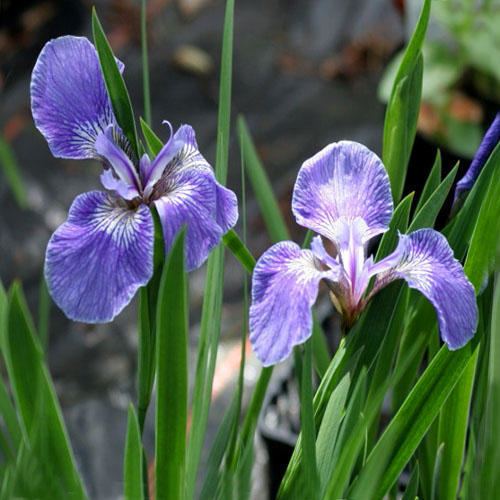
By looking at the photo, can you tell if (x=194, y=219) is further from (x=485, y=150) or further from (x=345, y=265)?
(x=485, y=150)

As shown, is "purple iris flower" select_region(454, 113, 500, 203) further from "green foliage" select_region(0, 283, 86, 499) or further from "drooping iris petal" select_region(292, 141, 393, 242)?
"green foliage" select_region(0, 283, 86, 499)

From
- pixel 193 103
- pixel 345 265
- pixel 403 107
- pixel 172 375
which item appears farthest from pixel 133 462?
pixel 193 103

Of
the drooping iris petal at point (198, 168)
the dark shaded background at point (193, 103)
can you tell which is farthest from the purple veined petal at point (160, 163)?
the dark shaded background at point (193, 103)

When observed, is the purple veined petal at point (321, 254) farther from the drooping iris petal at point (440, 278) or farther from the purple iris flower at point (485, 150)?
the purple iris flower at point (485, 150)

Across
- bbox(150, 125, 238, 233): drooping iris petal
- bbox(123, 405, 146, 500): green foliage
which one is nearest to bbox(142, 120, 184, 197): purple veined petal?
bbox(150, 125, 238, 233): drooping iris petal

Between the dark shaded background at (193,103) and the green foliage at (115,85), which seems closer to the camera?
the green foliage at (115,85)

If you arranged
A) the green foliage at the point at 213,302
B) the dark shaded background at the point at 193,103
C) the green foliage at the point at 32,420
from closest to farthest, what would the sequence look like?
the green foliage at the point at 32,420
the green foliage at the point at 213,302
the dark shaded background at the point at 193,103

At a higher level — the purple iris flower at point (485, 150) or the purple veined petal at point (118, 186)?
the purple iris flower at point (485, 150)
